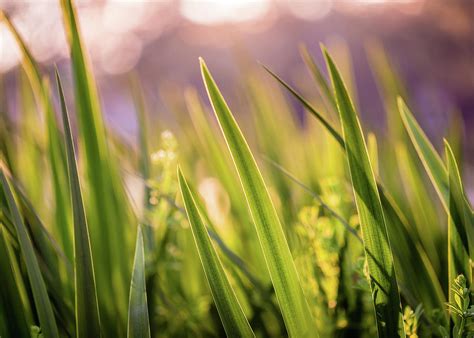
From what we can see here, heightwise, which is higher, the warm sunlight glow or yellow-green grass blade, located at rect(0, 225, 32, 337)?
the warm sunlight glow

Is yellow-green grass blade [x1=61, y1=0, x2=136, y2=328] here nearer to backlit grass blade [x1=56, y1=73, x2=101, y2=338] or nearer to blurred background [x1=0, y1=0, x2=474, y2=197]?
backlit grass blade [x1=56, y1=73, x2=101, y2=338]

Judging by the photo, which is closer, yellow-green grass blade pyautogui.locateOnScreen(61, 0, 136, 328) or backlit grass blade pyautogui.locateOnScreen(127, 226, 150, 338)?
backlit grass blade pyautogui.locateOnScreen(127, 226, 150, 338)

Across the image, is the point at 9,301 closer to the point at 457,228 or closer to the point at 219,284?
the point at 219,284

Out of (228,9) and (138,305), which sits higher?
(228,9)

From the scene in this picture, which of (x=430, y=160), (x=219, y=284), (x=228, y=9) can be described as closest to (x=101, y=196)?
(x=219, y=284)

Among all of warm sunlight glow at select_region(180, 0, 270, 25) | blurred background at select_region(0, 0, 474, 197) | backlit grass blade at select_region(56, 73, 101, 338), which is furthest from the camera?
warm sunlight glow at select_region(180, 0, 270, 25)

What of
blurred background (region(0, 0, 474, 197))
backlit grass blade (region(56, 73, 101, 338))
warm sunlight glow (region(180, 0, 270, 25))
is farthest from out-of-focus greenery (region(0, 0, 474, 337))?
warm sunlight glow (region(180, 0, 270, 25))

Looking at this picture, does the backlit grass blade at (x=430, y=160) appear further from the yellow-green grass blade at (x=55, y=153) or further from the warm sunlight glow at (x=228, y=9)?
the warm sunlight glow at (x=228, y=9)
